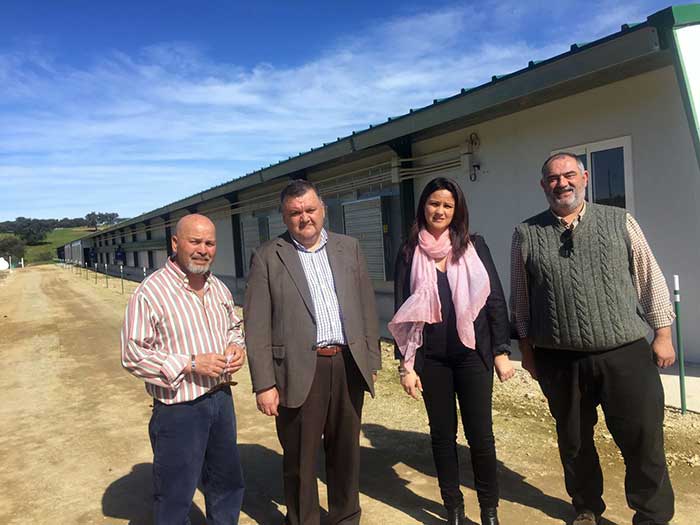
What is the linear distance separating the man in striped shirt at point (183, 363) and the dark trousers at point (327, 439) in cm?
36

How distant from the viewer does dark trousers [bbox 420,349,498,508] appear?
2916 millimetres

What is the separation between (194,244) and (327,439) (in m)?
1.32

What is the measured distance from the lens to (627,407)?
2688 millimetres

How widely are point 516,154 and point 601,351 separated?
521 centimetres

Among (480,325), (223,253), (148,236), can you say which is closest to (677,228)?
(480,325)

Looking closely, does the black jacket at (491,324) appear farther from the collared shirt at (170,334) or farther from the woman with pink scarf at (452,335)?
the collared shirt at (170,334)

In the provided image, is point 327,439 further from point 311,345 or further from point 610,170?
point 610,170

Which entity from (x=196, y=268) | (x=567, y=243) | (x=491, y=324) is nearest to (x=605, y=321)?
(x=567, y=243)

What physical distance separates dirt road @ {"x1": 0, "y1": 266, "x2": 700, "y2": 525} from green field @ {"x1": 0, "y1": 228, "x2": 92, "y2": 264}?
266 feet

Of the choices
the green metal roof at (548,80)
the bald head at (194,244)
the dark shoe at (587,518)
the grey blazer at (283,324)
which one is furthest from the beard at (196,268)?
the green metal roof at (548,80)

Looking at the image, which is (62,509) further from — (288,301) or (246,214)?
(246,214)

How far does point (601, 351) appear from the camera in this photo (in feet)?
8.86

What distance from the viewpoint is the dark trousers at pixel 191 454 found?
260cm

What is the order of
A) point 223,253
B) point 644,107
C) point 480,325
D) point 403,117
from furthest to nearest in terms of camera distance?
point 223,253 < point 403,117 < point 644,107 < point 480,325
